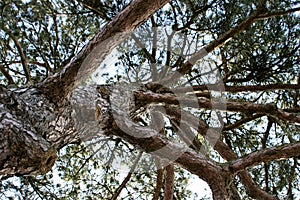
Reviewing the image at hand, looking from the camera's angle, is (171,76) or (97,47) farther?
(171,76)

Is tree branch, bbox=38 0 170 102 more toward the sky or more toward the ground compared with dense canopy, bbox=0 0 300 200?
more toward the ground

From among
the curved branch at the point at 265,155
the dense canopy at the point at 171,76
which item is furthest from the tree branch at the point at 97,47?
the curved branch at the point at 265,155

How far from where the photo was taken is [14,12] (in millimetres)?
2182

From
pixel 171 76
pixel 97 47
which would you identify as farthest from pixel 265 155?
pixel 171 76

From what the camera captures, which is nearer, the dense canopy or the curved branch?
the curved branch

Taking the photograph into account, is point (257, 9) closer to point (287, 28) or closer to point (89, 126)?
point (287, 28)

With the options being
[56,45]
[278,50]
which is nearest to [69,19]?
[56,45]

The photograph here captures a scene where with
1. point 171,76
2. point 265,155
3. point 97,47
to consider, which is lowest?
point 265,155

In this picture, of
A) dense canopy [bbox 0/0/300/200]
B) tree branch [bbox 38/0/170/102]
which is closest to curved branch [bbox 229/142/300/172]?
dense canopy [bbox 0/0/300/200]

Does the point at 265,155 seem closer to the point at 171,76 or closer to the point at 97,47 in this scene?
A: the point at 97,47

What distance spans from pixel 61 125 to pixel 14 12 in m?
1.07

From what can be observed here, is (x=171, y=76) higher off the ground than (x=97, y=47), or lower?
higher

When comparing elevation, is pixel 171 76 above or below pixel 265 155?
above

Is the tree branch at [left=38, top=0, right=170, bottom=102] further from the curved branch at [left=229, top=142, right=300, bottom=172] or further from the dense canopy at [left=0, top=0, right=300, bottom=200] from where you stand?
the curved branch at [left=229, top=142, right=300, bottom=172]
